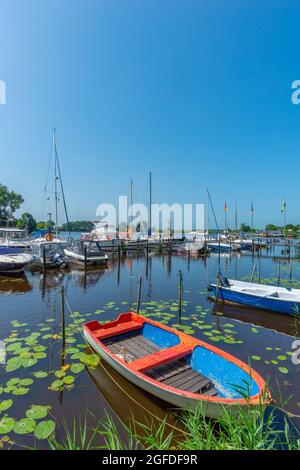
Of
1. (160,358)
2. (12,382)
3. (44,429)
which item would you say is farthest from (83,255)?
(44,429)

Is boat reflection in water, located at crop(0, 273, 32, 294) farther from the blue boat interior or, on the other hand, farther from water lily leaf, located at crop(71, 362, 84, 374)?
the blue boat interior

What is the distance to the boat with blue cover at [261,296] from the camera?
1054cm

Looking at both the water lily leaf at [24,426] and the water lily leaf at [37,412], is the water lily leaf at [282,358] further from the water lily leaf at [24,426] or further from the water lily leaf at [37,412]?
the water lily leaf at [24,426]

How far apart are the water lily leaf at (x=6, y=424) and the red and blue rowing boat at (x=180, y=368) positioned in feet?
7.23

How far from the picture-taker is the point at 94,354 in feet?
23.0

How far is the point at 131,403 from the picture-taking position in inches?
208

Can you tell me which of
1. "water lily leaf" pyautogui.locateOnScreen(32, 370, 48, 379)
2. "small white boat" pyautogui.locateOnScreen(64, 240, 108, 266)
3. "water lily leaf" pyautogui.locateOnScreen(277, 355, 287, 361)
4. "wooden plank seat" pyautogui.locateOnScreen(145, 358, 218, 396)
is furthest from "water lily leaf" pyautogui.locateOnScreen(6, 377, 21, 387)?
"small white boat" pyautogui.locateOnScreen(64, 240, 108, 266)

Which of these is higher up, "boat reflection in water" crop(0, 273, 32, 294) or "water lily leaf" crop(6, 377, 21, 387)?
"boat reflection in water" crop(0, 273, 32, 294)

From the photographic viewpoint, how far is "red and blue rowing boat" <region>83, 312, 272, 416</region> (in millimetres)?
4199

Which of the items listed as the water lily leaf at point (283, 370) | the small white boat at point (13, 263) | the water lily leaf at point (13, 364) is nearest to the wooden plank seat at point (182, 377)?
the water lily leaf at point (283, 370)

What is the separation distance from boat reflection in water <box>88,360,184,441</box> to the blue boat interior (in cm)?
57

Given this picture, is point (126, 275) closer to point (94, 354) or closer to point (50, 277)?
point (50, 277)

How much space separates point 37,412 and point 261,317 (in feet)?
31.9

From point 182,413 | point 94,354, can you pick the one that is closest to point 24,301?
point 94,354
